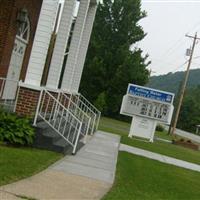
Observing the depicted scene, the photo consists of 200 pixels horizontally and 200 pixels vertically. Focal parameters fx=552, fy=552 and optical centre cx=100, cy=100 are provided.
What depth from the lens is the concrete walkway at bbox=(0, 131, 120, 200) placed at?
8.24m

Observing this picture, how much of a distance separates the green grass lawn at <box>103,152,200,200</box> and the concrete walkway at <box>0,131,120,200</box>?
244mm

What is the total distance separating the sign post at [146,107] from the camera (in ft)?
95.5

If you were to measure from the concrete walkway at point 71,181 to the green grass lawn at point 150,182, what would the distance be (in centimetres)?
24

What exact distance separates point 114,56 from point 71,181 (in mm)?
46506

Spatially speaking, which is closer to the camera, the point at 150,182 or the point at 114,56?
the point at 150,182

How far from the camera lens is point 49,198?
26.5 feet

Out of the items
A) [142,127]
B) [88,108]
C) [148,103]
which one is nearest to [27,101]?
[88,108]

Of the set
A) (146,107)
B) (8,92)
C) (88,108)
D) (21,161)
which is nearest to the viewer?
(21,161)

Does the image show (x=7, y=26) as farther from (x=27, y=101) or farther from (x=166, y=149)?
(x=166, y=149)

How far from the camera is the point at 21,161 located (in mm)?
10453

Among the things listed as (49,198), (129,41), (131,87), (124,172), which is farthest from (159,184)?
(129,41)

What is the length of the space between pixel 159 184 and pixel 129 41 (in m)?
44.9

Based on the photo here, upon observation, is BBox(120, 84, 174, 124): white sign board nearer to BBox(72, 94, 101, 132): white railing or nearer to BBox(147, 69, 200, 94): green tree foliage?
BBox(72, 94, 101, 132): white railing

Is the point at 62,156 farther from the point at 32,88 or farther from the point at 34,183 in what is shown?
the point at 34,183
